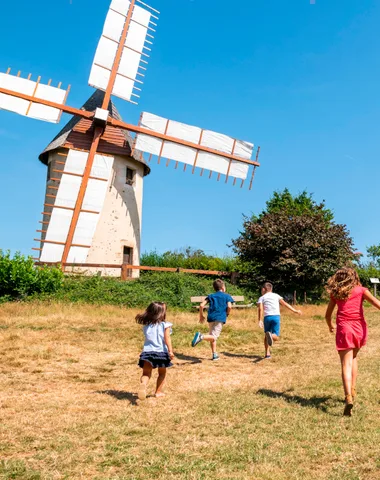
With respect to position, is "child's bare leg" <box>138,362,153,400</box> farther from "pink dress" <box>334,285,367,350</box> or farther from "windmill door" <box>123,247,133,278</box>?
"windmill door" <box>123,247,133,278</box>

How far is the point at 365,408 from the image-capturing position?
19.4 ft

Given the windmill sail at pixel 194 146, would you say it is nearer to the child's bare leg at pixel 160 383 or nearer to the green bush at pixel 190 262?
the green bush at pixel 190 262

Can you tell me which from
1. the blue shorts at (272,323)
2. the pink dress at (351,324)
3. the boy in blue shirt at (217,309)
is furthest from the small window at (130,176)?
the pink dress at (351,324)

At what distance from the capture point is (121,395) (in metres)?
6.89

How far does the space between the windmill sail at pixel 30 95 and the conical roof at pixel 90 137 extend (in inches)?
49.6

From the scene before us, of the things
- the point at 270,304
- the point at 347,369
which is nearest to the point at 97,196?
the point at 270,304

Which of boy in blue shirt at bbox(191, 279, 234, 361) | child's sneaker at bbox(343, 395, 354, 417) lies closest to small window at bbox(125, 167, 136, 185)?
boy in blue shirt at bbox(191, 279, 234, 361)

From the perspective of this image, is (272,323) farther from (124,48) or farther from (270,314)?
(124,48)

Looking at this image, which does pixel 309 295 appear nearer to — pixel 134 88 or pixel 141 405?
pixel 134 88

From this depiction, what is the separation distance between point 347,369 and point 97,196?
643 inches

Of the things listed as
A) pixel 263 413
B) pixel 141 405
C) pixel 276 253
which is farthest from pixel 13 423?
pixel 276 253

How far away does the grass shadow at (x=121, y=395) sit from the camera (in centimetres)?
657

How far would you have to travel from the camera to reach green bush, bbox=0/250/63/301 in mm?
17875

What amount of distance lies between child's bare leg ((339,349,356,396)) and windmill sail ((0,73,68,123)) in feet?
60.1
